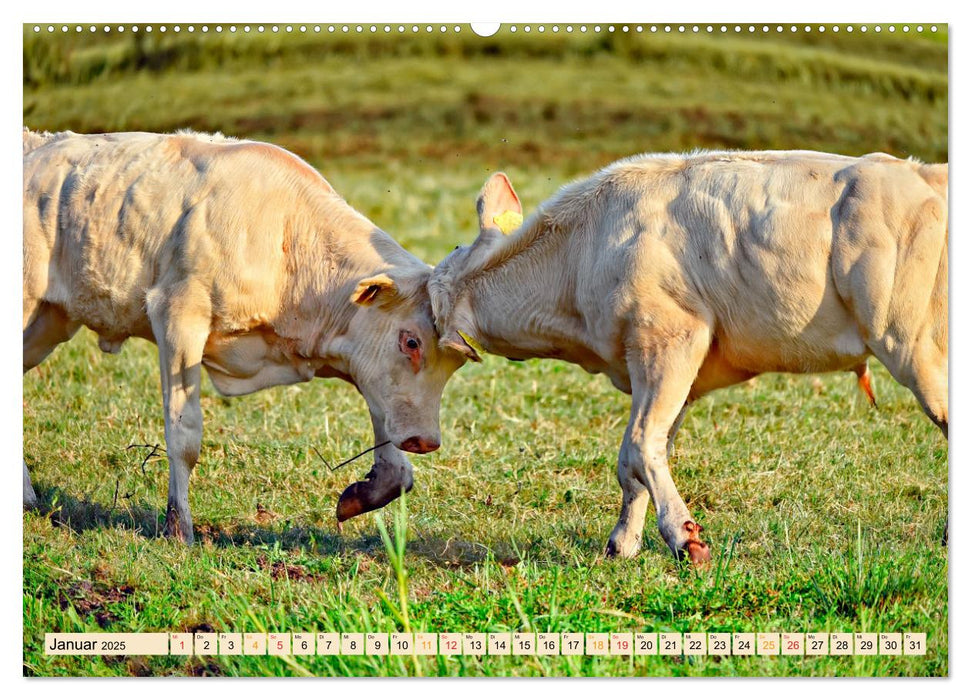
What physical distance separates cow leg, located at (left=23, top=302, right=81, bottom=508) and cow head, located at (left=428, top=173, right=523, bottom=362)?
97.8 inches

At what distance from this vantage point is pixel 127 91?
341 inches

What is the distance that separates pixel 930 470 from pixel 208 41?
493 cm

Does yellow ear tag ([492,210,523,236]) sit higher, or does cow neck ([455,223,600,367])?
yellow ear tag ([492,210,523,236])

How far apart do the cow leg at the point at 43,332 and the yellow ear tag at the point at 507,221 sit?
281 centimetres

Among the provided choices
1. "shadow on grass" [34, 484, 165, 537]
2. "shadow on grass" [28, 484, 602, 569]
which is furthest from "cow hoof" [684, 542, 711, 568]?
"shadow on grass" [34, 484, 165, 537]

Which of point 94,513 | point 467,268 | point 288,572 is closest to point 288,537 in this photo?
point 288,572

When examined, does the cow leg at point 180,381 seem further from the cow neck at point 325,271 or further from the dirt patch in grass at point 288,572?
the dirt patch in grass at point 288,572

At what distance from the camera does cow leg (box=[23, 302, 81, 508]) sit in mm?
8898

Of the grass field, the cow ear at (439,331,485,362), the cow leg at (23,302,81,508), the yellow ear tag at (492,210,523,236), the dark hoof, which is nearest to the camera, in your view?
the grass field

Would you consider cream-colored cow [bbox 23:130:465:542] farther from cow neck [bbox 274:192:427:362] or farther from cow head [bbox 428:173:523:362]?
cow head [bbox 428:173:523:362]

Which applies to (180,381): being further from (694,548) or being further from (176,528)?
(694,548)

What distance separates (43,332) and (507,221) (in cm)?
310

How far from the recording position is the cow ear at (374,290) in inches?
315

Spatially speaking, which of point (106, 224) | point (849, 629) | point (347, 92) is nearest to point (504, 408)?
point (347, 92)
